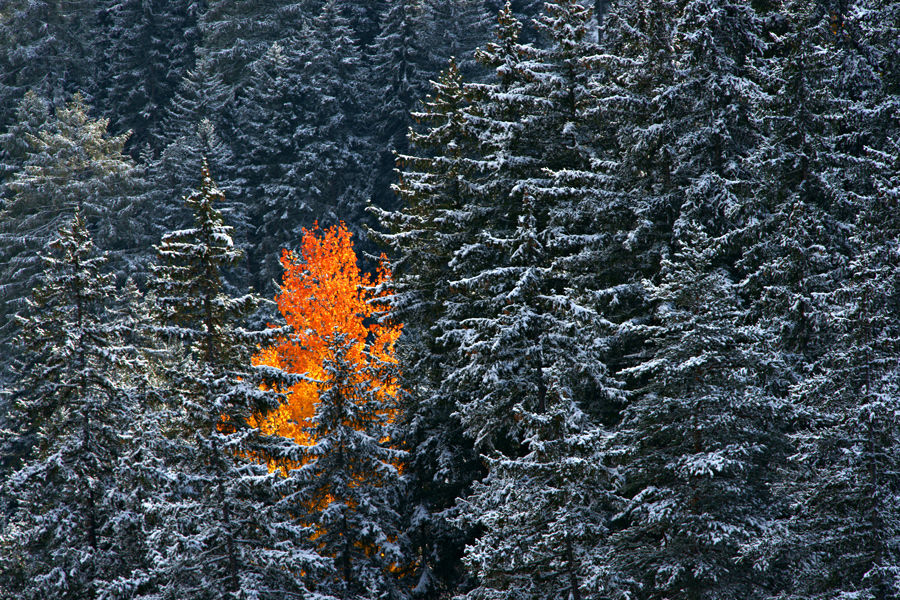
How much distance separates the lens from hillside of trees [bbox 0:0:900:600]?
13203 mm

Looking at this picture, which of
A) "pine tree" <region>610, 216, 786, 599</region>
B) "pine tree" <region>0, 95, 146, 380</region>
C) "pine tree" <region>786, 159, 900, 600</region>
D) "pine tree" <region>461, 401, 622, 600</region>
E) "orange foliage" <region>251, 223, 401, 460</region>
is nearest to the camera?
"pine tree" <region>786, 159, 900, 600</region>

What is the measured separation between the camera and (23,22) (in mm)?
57656

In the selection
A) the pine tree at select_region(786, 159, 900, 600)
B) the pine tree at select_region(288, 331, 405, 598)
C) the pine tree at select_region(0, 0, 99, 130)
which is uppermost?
the pine tree at select_region(0, 0, 99, 130)

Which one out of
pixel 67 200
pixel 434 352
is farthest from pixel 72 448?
pixel 67 200

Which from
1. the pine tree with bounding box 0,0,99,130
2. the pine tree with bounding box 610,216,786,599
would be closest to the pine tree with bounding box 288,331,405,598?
the pine tree with bounding box 610,216,786,599

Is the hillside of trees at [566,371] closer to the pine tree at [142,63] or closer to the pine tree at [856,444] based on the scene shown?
the pine tree at [856,444]

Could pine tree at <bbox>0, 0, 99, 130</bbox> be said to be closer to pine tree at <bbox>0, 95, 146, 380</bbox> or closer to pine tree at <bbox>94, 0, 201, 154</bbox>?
pine tree at <bbox>94, 0, 201, 154</bbox>

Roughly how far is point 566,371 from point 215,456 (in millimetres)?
7303

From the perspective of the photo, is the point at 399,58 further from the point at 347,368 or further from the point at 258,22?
the point at 347,368

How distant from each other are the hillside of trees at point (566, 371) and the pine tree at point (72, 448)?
0.07m

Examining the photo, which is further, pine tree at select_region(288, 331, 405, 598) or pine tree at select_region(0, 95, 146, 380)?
pine tree at select_region(0, 95, 146, 380)

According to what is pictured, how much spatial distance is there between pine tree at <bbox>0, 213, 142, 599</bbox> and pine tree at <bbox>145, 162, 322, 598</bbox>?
6.82 feet

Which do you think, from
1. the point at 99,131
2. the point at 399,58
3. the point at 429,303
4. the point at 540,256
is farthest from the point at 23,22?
the point at 540,256

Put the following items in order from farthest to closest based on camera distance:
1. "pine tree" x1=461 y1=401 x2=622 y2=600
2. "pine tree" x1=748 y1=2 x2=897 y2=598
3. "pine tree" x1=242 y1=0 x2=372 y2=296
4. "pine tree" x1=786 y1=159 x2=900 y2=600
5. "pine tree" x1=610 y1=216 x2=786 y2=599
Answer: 1. "pine tree" x1=242 y1=0 x2=372 y2=296
2. "pine tree" x1=461 y1=401 x2=622 y2=600
3. "pine tree" x1=610 y1=216 x2=786 y2=599
4. "pine tree" x1=748 y1=2 x2=897 y2=598
5. "pine tree" x1=786 y1=159 x2=900 y2=600
